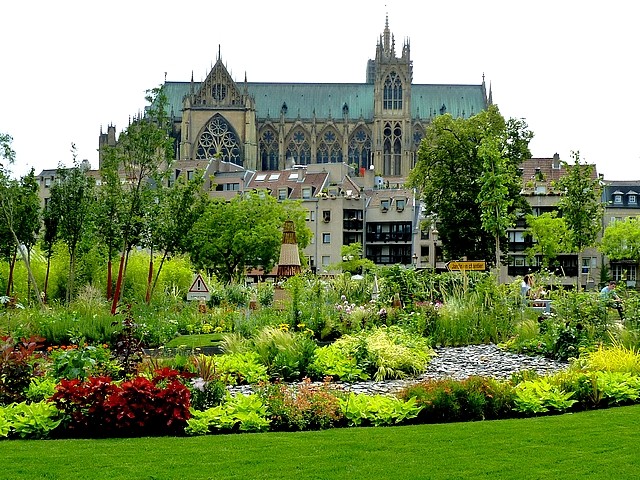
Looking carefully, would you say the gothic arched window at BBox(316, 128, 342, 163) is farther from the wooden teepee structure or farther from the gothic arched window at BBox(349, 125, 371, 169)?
the wooden teepee structure

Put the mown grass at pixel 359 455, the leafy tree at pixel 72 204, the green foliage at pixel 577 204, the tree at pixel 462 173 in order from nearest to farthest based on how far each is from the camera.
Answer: the mown grass at pixel 359 455 → the leafy tree at pixel 72 204 → the green foliage at pixel 577 204 → the tree at pixel 462 173

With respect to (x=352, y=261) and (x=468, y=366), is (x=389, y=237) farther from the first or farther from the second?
(x=468, y=366)

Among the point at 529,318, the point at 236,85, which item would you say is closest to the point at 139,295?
the point at 529,318

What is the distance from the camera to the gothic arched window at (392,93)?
132 metres

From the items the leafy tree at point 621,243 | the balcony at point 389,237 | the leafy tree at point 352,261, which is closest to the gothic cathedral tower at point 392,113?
the balcony at point 389,237

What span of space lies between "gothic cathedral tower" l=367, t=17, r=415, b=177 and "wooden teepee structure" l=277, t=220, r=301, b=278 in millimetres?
90506

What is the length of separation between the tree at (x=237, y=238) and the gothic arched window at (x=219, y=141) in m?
58.6

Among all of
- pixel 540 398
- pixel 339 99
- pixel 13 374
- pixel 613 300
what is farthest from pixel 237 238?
pixel 339 99

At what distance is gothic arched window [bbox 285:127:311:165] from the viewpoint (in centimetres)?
12962

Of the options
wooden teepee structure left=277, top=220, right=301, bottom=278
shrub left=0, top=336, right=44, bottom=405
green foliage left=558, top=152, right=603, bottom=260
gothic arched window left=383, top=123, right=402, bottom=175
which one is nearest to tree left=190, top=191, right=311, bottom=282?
green foliage left=558, top=152, right=603, bottom=260

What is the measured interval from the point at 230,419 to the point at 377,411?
1949 mm

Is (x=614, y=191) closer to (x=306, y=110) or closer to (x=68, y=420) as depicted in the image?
(x=306, y=110)

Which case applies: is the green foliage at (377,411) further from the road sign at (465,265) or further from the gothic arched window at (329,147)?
the gothic arched window at (329,147)

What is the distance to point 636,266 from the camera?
80812mm
